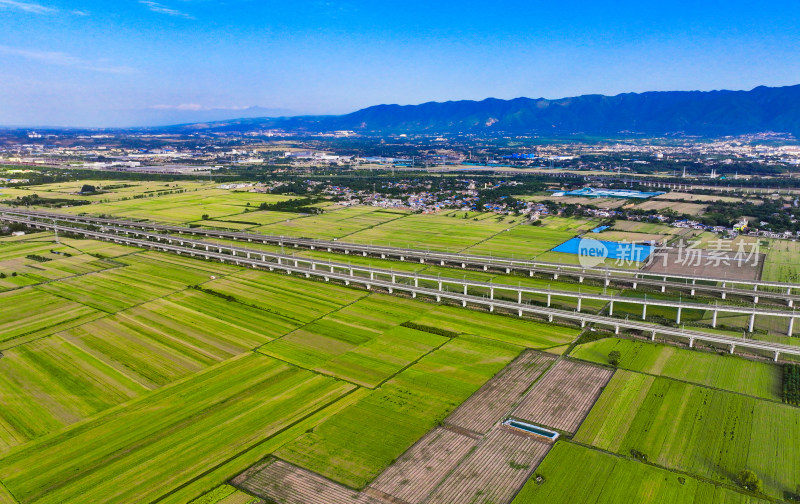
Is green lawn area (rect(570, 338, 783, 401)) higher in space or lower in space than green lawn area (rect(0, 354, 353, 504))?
lower

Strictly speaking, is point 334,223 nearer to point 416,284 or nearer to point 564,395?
point 416,284

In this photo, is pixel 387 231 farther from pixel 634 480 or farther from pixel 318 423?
pixel 634 480

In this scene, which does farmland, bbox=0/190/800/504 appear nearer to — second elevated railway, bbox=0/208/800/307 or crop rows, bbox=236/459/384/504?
crop rows, bbox=236/459/384/504

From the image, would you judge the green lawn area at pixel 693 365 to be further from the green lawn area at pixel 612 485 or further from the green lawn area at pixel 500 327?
the green lawn area at pixel 612 485

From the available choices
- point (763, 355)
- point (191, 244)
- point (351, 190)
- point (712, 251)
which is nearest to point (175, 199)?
point (351, 190)

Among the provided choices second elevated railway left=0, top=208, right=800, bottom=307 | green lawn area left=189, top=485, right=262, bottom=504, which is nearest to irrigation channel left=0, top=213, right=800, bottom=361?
second elevated railway left=0, top=208, right=800, bottom=307
